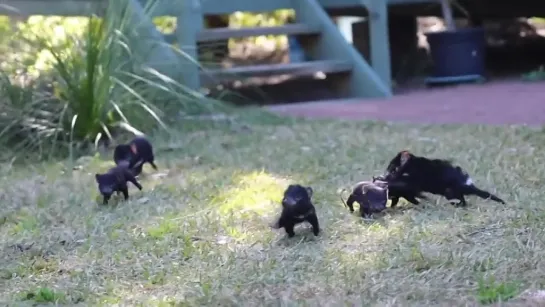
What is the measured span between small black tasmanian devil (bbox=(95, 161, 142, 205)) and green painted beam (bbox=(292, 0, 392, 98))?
3160mm

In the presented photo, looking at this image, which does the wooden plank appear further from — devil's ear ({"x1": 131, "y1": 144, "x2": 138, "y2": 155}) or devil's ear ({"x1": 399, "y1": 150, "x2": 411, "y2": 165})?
devil's ear ({"x1": 399, "y1": 150, "x2": 411, "y2": 165})

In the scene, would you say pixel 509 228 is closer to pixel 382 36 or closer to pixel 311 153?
pixel 311 153

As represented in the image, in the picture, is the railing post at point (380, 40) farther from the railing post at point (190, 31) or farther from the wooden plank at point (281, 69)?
the railing post at point (190, 31)

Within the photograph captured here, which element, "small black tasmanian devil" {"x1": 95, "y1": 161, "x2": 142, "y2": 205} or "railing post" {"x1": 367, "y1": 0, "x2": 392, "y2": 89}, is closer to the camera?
"small black tasmanian devil" {"x1": 95, "y1": 161, "x2": 142, "y2": 205}

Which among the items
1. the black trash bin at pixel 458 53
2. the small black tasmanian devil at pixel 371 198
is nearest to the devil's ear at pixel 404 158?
the small black tasmanian devil at pixel 371 198

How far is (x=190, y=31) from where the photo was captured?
5766 millimetres

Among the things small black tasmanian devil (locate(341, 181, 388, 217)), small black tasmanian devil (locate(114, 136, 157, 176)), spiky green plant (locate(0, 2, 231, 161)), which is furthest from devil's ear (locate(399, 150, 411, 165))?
spiky green plant (locate(0, 2, 231, 161))

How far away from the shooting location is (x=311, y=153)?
4234mm

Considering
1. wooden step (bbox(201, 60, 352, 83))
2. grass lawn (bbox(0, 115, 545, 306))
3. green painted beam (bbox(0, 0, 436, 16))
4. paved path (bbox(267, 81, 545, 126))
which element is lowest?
grass lawn (bbox(0, 115, 545, 306))

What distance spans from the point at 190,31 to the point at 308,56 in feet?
4.57

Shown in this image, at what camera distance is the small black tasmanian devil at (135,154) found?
3750 mm

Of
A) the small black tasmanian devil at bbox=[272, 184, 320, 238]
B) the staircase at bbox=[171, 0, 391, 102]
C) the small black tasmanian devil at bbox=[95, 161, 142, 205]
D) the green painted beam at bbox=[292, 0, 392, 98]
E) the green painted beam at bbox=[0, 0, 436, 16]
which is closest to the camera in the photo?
the small black tasmanian devil at bbox=[272, 184, 320, 238]

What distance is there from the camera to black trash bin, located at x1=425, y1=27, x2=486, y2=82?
6.87 metres

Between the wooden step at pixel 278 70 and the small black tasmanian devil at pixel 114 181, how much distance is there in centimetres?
236
